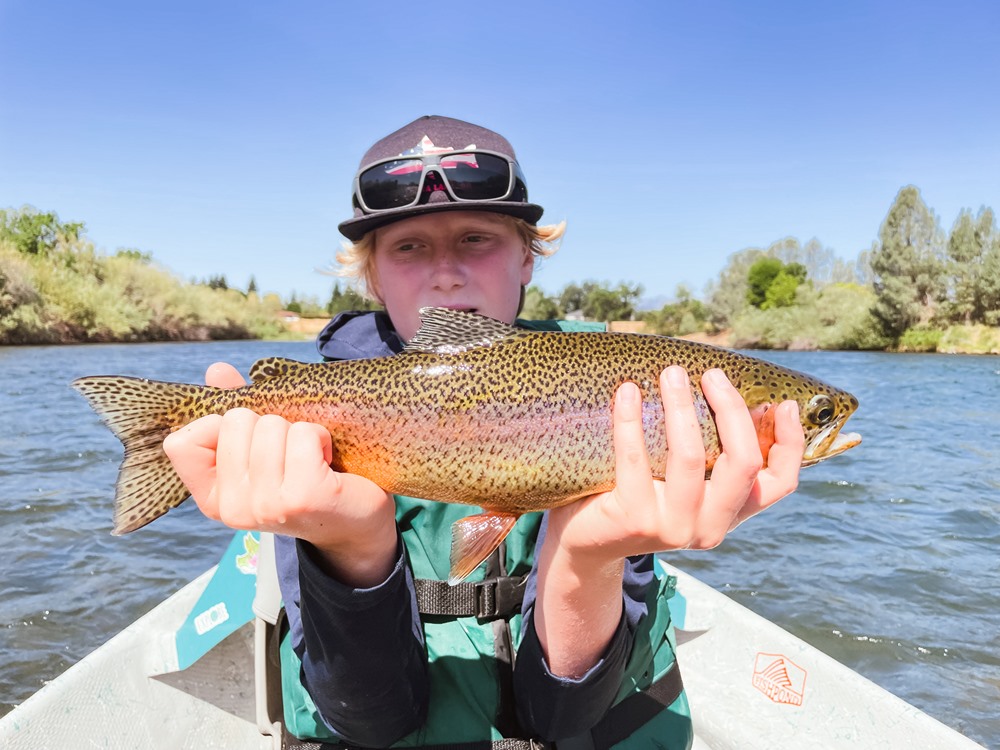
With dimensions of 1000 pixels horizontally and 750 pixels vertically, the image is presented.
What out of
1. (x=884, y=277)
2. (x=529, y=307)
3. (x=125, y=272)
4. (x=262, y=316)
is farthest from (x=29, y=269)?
(x=884, y=277)

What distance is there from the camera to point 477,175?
3211 millimetres

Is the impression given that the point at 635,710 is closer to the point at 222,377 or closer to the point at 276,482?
the point at 276,482

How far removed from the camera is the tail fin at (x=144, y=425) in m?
2.38

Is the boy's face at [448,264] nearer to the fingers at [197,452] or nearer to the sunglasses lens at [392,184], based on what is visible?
the sunglasses lens at [392,184]

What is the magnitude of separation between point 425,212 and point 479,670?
1993 millimetres

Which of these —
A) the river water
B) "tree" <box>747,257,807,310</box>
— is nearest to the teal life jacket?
the river water

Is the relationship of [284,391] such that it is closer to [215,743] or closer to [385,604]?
[385,604]

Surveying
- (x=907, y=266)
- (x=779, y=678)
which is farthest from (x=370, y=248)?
(x=907, y=266)

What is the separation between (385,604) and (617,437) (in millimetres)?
998

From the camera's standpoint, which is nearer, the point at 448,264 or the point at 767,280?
the point at 448,264

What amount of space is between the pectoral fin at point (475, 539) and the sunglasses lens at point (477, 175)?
1456mm

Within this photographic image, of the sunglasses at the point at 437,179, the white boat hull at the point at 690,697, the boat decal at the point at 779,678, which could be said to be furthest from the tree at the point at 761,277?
the sunglasses at the point at 437,179

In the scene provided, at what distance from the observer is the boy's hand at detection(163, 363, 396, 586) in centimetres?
197

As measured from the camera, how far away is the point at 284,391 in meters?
2.45
